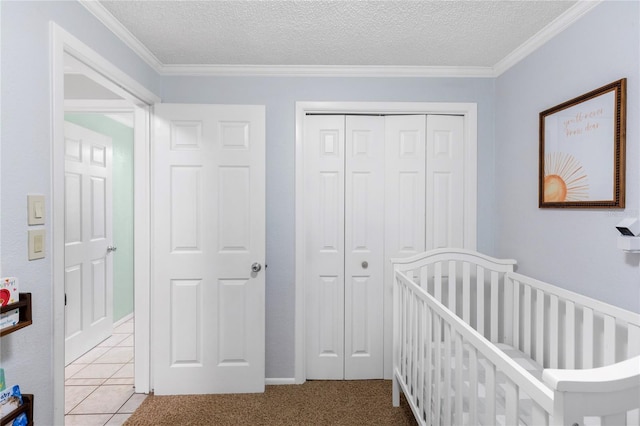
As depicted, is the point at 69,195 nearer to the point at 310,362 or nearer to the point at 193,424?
the point at 193,424

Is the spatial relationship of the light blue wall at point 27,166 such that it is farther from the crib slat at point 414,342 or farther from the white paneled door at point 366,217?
the crib slat at point 414,342

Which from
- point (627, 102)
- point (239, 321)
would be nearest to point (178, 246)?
point (239, 321)

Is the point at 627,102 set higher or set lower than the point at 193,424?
higher

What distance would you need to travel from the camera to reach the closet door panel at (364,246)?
2.37 meters

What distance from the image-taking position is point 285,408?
2037 mm

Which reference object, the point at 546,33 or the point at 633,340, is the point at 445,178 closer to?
the point at 546,33

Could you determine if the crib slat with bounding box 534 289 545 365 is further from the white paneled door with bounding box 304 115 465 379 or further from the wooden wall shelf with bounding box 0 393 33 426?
the wooden wall shelf with bounding box 0 393 33 426

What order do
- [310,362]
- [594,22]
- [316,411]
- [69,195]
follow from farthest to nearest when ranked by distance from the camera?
[69,195] → [310,362] → [316,411] → [594,22]

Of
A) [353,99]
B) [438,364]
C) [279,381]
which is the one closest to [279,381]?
[279,381]

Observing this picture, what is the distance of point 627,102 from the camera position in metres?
1.32

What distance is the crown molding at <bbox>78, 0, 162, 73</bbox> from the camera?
5.09 ft

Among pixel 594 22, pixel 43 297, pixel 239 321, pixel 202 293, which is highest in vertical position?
pixel 594 22

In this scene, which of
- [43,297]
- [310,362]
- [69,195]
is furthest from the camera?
[69,195]

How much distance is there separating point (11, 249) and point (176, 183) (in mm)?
1060
